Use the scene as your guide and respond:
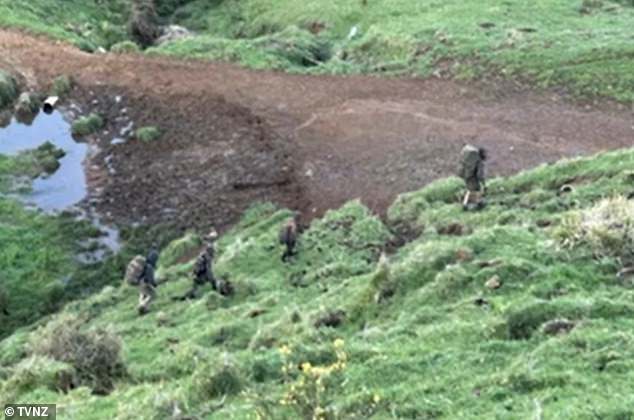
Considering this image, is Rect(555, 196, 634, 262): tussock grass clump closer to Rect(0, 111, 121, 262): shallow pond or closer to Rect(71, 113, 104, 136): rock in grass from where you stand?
Rect(0, 111, 121, 262): shallow pond

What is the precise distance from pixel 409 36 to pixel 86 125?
453 inches

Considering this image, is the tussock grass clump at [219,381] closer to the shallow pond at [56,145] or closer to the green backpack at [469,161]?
the green backpack at [469,161]

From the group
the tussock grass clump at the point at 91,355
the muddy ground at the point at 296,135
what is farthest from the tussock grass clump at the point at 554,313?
the muddy ground at the point at 296,135

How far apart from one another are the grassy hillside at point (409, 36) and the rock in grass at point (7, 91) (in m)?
4.70

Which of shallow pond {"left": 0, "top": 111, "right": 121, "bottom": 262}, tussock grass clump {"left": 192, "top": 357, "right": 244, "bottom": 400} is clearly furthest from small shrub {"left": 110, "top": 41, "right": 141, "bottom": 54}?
tussock grass clump {"left": 192, "top": 357, "right": 244, "bottom": 400}

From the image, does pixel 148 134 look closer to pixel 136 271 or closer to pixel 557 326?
pixel 136 271

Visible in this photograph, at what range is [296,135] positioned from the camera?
27766 millimetres

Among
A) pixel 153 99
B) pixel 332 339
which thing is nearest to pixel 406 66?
pixel 153 99

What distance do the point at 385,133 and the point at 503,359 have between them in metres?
15.1

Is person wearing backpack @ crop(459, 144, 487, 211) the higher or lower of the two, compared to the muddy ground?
higher

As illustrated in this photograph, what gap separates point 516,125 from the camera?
89.4ft

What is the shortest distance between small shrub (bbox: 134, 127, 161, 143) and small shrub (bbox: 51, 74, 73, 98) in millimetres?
4653

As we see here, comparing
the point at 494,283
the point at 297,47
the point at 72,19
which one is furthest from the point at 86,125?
the point at 494,283

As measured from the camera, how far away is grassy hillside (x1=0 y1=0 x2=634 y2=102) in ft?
101
